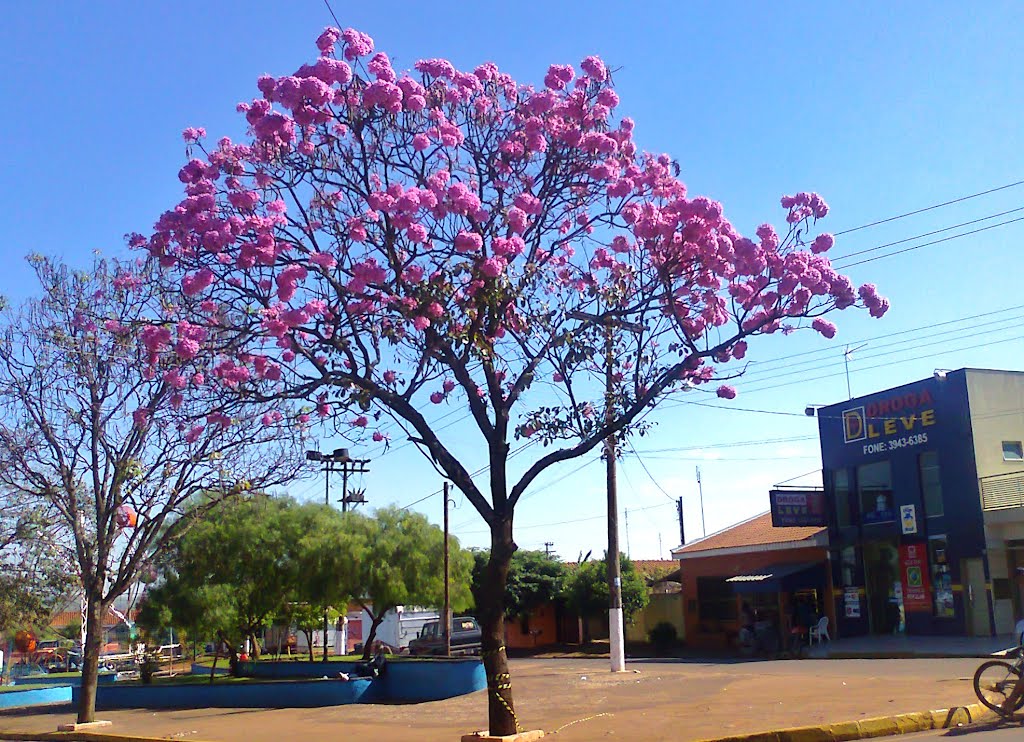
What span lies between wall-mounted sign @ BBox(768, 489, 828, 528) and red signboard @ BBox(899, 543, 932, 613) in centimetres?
335

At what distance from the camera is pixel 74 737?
62.9ft

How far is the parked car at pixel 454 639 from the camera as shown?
138ft

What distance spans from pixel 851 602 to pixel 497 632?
24.6 m

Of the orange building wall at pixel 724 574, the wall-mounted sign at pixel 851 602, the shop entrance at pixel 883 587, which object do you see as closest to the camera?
the shop entrance at pixel 883 587

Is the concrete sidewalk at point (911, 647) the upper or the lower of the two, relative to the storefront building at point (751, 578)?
lower

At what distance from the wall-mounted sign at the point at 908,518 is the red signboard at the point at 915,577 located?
0.50 meters

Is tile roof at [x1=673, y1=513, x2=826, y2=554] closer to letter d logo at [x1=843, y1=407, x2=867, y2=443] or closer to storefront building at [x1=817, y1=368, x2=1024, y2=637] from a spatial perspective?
storefront building at [x1=817, y1=368, x2=1024, y2=637]

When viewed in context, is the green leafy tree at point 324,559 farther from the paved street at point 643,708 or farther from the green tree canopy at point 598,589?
the green tree canopy at point 598,589

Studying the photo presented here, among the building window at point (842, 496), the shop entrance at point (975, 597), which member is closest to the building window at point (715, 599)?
the building window at point (842, 496)

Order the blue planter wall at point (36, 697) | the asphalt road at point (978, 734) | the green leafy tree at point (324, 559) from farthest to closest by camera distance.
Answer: the blue planter wall at point (36, 697) → the green leafy tree at point (324, 559) → the asphalt road at point (978, 734)

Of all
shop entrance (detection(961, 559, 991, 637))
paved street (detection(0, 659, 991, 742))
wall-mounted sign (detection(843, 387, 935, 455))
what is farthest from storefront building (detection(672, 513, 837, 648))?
paved street (detection(0, 659, 991, 742))

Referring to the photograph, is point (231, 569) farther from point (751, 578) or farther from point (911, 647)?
point (911, 647)

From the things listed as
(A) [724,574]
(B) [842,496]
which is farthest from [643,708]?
(A) [724,574]

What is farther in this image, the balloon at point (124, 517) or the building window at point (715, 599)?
the building window at point (715, 599)
